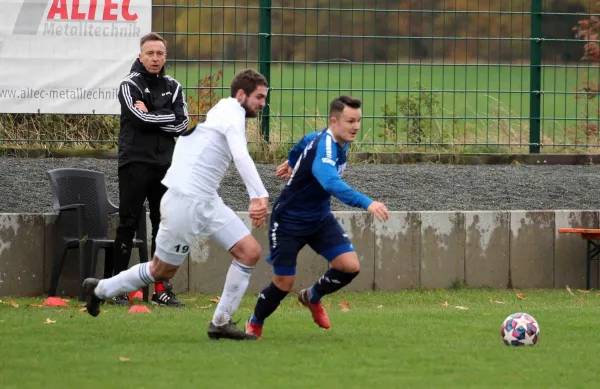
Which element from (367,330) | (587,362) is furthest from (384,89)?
(587,362)

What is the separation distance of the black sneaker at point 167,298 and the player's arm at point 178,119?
1343 mm

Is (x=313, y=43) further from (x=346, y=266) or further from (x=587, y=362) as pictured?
(x=587, y=362)

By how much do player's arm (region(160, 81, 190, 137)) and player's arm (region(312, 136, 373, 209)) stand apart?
2.71m

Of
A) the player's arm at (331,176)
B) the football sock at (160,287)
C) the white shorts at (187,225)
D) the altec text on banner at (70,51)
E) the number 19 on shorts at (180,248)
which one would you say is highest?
the altec text on banner at (70,51)

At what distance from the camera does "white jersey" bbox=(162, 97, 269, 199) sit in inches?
354

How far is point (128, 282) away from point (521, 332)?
8.86 ft

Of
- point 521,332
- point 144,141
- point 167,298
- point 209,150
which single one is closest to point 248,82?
point 209,150

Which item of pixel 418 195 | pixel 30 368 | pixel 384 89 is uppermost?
pixel 384 89

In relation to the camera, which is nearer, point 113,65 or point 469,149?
point 113,65

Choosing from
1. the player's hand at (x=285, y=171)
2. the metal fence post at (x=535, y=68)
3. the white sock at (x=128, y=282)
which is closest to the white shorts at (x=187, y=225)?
the white sock at (x=128, y=282)

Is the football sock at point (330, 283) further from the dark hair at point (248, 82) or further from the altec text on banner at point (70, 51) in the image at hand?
the altec text on banner at point (70, 51)

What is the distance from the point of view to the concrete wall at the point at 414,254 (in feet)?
40.5

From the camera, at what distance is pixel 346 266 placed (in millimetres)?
9492

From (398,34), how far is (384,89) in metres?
0.78
